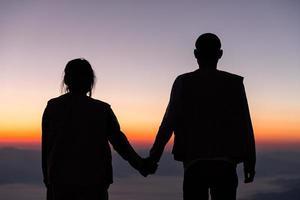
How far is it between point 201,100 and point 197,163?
65cm

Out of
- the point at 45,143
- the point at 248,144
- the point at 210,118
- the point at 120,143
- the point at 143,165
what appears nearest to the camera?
the point at 210,118

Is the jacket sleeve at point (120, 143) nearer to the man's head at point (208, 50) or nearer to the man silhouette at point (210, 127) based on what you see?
the man silhouette at point (210, 127)

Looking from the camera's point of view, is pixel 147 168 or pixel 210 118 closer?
pixel 210 118

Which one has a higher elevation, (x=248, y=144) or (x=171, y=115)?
(x=171, y=115)

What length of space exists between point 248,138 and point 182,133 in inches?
27.2

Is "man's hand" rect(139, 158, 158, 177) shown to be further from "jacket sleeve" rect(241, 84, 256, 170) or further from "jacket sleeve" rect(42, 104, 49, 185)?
"jacket sleeve" rect(241, 84, 256, 170)

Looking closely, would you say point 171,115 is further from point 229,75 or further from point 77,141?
point 77,141

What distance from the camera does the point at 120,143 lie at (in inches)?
247

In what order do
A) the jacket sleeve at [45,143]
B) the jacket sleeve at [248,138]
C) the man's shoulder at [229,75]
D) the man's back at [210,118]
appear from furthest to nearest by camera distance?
the jacket sleeve at [45,143] → the man's shoulder at [229,75] → the jacket sleeve at [248,138] → the man's back at [210,118]

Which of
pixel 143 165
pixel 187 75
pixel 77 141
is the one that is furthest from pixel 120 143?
pixel 187 75

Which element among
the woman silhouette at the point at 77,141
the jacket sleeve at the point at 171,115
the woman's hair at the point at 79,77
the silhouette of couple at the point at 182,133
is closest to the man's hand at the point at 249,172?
the silhouette of couple at the point at 182,133

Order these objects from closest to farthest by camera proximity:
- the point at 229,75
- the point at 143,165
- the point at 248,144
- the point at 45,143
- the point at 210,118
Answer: the point at 210,118, the point at 248,144, the point at 229,75, the point at 45,143, the point at 143,165

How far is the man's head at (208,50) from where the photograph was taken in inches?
219

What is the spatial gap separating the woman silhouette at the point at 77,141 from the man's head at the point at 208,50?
3.94ft
